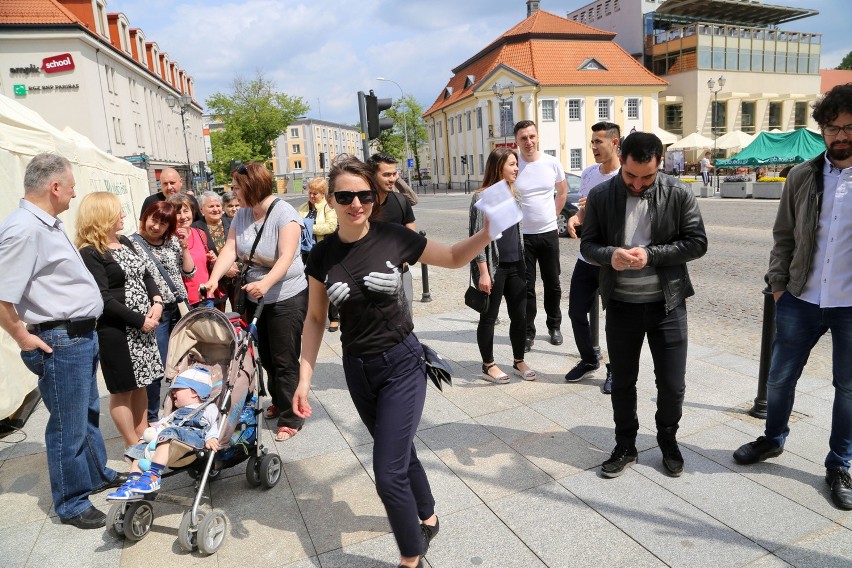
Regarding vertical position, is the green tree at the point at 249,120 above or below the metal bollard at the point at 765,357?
above

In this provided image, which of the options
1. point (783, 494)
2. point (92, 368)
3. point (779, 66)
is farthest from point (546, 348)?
point (779, 66)

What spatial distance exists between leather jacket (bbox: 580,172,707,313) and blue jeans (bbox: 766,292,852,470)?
0.59 metres

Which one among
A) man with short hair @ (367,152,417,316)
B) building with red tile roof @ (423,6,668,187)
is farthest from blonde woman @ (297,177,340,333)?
building with red tile roof @ (423,6,668,187)

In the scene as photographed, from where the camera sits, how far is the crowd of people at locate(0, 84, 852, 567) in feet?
8.83

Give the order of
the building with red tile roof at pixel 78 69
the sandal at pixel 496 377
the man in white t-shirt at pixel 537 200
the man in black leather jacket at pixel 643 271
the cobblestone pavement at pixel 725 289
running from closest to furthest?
1. the man in black leather jacket at pixel 643 271
2. the sandal at pixel 496 377
3. the man in white t-shirt at pixel 537 200
4. the cobblestone pavement at pixel 725 289
5. the building with red tile roof at pixel 78 69

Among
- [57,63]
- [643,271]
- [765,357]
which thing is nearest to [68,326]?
[643,271]

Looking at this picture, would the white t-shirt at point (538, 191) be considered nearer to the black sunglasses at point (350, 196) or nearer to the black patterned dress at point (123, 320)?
the black sunglasses at point (350, 196)

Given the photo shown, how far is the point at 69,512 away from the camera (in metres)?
3.42

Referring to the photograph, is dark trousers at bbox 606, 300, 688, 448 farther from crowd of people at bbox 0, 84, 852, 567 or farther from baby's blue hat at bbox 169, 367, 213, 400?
baby's blue hat at bbox 169, 367, 213, 400

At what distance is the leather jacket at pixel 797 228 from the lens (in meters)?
3.23

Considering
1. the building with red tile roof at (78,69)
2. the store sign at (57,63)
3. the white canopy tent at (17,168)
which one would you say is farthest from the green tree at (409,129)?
the white canopy tent at (17,168)

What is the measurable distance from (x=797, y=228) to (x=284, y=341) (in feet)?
11.8

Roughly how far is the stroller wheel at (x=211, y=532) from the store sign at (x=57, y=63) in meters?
33.4

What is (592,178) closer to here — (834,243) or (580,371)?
(580,371)
